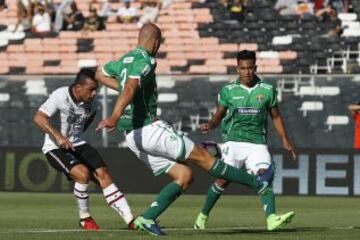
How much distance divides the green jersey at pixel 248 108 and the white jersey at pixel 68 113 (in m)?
1.60

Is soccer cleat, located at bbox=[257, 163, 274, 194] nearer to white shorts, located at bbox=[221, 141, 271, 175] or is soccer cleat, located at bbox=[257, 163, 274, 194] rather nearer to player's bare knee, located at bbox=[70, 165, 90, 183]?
white shorts, located at bbox=[221, 141, 271, 175]

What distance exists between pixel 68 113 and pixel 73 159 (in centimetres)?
54

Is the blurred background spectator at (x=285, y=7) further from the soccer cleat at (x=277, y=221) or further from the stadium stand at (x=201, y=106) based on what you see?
the soccer cleat at (x=277, y=221)

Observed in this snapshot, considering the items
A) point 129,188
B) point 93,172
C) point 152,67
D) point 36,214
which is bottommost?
point 129,188

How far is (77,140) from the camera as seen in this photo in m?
13.9

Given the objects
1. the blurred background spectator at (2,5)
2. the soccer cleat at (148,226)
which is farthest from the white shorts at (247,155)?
the blurred background spectator at (2,5)

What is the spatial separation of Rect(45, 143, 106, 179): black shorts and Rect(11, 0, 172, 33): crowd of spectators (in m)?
17.6

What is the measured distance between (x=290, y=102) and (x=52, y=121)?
1072 centimetres

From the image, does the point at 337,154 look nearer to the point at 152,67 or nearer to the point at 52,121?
the point at 52,121

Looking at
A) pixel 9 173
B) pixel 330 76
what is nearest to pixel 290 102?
pixel 330 76

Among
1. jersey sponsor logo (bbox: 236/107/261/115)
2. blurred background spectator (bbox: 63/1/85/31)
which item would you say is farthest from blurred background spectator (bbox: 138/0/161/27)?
jersey sponsor logo (bbox: 236/107/261/115)

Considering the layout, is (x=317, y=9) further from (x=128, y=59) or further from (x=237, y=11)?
(x=128, y=59)

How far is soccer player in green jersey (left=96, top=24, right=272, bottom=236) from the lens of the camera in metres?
11.5

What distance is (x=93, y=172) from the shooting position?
45.2 ft
